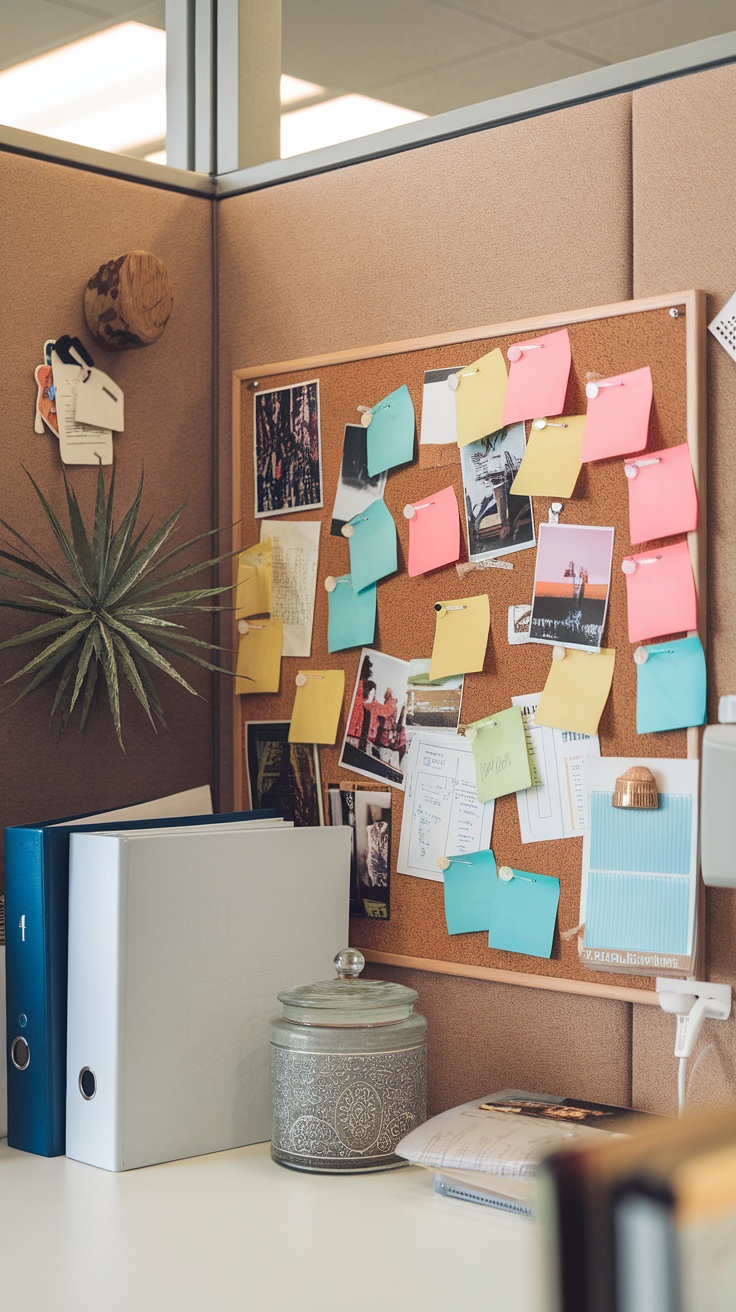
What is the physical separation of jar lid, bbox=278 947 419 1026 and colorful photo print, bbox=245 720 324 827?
9.2 inches

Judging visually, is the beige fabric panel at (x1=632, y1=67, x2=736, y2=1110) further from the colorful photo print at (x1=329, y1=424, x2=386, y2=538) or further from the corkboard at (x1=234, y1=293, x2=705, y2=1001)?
the colorful photo print at (x1=329, y1=424, x2=386, y2=538)

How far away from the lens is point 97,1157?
1.10 meters

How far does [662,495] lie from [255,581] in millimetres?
502

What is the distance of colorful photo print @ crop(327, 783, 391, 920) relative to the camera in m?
1.29

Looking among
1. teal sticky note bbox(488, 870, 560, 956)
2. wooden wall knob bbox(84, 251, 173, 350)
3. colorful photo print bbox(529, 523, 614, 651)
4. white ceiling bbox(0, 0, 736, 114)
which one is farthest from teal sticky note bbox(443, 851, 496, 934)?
white ceiling bbox(0, 0, 736, 114)

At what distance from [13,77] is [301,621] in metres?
3.44

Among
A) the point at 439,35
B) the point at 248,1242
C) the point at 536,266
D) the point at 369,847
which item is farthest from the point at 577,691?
the point at 439,35

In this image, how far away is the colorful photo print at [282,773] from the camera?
1.36 meters

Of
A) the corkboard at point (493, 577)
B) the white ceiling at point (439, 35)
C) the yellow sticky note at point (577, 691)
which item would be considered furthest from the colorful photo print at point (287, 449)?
the white ceiling at point (439, 35)

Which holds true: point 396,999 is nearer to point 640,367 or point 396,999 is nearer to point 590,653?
point 590,653

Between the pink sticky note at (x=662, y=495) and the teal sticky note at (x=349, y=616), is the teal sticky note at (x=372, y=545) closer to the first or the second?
the teal sticky note at (x=349, y=616)

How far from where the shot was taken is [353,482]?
1334 millimetres

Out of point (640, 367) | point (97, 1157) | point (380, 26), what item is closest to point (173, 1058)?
point (97, 1157)

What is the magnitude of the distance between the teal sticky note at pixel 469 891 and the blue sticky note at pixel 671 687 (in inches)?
8.3
